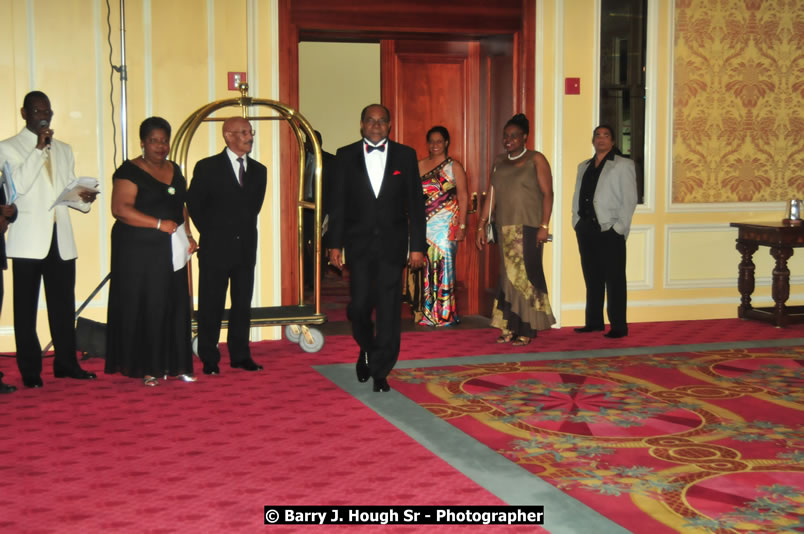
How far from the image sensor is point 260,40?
7.22 metres

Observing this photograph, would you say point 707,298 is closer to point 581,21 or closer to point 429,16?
point 581,21

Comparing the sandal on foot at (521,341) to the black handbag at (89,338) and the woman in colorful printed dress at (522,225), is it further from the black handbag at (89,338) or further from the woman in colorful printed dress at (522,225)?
the black handbag at (89,338)

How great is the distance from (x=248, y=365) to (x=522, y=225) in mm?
2163

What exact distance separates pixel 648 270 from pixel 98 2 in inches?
190

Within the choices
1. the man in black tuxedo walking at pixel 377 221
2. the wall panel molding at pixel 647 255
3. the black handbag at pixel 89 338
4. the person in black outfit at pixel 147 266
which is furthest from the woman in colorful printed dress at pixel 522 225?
the black handbag at pixel 89 338

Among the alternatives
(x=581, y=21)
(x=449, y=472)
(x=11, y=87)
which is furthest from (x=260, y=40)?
(x=449, y=472)

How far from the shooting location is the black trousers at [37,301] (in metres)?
5.57

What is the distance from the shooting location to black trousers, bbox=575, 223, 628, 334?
291 inches

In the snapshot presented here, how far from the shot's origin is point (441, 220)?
7910mm

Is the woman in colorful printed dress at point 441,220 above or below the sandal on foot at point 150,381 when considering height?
above

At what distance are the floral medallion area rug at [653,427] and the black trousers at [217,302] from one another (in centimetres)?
106

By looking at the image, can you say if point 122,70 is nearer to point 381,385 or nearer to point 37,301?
point 37,301

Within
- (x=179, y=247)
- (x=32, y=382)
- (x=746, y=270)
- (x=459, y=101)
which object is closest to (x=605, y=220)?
(x=746, y=270)

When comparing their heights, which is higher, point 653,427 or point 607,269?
point 607,269
